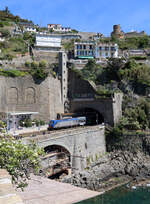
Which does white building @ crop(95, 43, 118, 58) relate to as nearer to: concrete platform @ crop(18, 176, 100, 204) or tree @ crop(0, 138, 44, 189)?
concrete platform @ crop(18, 176, 100, 204)

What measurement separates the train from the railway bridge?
88.2 inches

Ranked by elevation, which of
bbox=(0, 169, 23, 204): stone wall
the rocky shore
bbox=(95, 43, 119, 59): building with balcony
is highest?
bbox=(95, 43, 119, 59): building with balcony

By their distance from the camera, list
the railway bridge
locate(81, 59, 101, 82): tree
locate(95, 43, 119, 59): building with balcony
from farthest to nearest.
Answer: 1. locate(95, 43, 119, 59): building with balcony
2. locate(81, 59, 101, 82): tree
3. the railway bridge

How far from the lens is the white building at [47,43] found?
65188mm

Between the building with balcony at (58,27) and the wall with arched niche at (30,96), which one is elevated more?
the building with balcony at (58,27)

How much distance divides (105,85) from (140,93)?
6903 mm

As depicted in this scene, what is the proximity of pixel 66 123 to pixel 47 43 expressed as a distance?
3593cm

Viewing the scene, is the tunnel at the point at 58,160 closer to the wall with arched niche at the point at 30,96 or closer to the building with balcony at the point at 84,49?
the wall with arched niche at the point at 30,96

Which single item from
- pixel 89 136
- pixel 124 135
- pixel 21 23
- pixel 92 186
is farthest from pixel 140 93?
pixel 21 23

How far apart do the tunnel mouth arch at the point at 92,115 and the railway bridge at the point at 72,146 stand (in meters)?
6.16

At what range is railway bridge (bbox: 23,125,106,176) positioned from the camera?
1127 inches

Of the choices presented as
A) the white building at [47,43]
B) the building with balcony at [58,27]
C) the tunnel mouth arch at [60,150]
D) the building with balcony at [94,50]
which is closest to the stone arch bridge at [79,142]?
the tunnel mouth arch at [60,150]

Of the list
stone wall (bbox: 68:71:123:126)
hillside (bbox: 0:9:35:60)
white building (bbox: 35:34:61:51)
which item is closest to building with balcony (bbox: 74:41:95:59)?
white building (bbox: 35:34:61:51)

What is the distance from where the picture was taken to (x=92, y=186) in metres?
30.0
